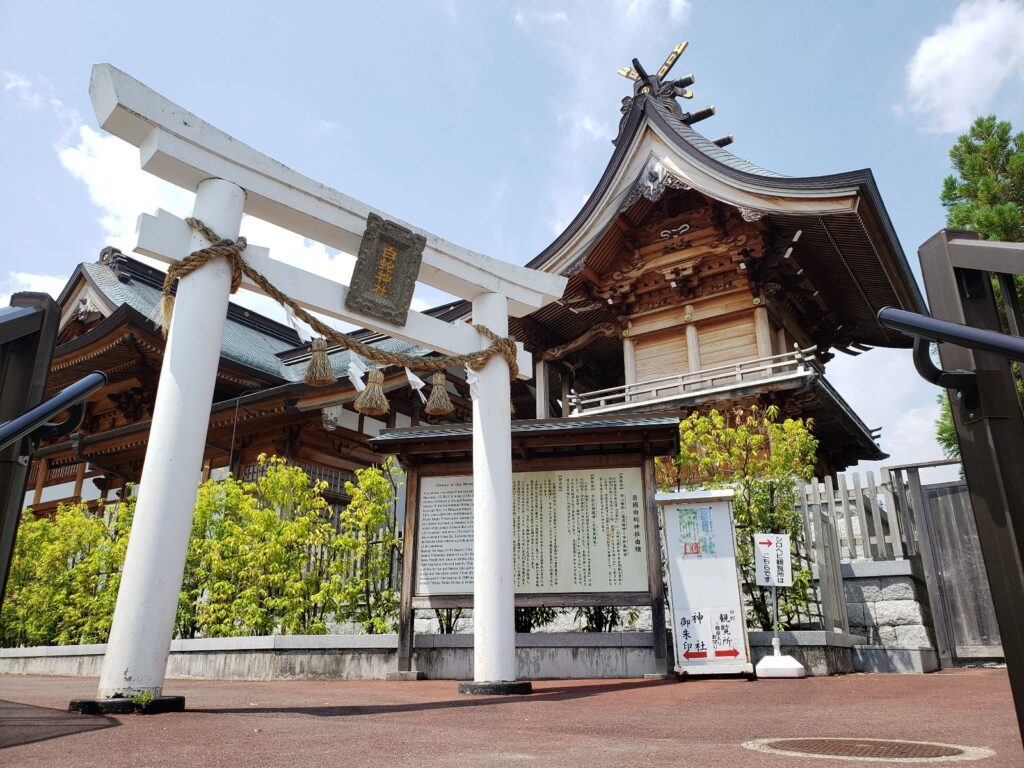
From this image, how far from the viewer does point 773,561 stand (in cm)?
704

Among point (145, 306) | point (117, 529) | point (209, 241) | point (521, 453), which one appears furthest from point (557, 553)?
point (145, 306)

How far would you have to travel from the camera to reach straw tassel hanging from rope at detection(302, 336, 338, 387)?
6.10 m

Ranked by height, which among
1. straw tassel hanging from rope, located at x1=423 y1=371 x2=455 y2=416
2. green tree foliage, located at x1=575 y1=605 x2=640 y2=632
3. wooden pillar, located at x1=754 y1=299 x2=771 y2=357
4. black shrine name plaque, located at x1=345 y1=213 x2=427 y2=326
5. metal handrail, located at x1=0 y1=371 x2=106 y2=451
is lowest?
green tree foliage, located at x1=575 y1=605 x2=640 y2=632

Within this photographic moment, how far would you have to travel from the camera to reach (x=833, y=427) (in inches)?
560

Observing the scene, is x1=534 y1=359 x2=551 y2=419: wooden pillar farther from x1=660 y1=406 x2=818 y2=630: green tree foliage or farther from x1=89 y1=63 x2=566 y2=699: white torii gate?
x1=89 y1=63 x2=566 y2=699: white torii gate

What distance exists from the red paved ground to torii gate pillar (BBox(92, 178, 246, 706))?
36cm

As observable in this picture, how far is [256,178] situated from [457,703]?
400 cm

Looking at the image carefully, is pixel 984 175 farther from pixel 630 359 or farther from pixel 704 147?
pixel 630 359

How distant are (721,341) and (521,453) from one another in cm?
810

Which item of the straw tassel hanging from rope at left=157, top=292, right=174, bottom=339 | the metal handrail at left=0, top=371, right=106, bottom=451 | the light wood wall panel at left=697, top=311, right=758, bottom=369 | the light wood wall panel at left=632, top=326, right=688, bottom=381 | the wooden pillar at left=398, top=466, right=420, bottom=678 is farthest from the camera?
the light wood wall panel at left=632, top=326, right=688, bottom=381

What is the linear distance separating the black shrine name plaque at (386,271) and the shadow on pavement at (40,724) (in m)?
3.31

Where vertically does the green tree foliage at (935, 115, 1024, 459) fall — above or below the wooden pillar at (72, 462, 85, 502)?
above

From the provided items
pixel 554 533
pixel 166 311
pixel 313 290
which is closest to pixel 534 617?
pixel 554 533

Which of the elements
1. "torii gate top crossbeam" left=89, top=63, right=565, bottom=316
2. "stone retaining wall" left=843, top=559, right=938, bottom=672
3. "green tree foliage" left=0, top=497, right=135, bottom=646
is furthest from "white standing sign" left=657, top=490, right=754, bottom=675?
"green tree foliage" left=0, top=497, right=135, bottom=646
